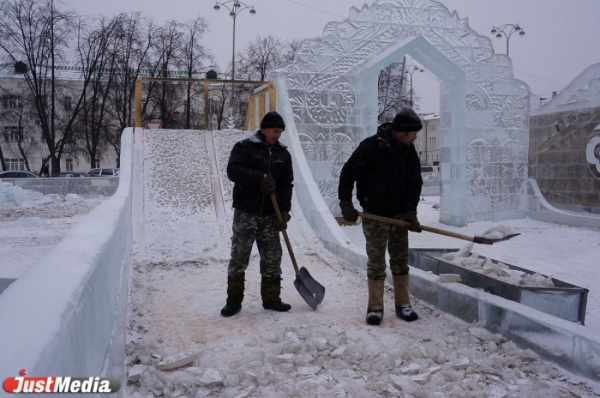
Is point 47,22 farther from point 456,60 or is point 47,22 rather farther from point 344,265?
point 344,265

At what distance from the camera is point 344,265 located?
663 centimetres

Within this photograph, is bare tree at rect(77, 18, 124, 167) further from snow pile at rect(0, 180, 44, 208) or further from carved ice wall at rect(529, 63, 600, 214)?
carved ice wall at rect(529, 63, 600, 214)

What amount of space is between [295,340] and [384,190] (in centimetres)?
147

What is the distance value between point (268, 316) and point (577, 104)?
12.5 meters

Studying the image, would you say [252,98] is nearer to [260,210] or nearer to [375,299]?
[260,210]

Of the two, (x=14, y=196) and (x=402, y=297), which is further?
(x=14, y=196)

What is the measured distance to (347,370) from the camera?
3.36 m

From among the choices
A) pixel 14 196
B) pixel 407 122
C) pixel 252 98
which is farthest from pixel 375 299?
pixel 14 196

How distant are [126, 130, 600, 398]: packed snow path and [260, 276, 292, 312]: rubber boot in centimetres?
7

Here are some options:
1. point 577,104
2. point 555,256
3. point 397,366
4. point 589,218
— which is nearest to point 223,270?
point 397,366

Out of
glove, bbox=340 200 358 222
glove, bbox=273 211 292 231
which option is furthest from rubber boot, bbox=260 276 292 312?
glove, bbox=340 200 358 222

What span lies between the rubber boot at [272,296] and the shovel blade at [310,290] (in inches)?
7.8

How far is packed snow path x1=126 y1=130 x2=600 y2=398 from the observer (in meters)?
3.11

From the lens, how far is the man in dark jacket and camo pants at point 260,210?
4.51 metres
